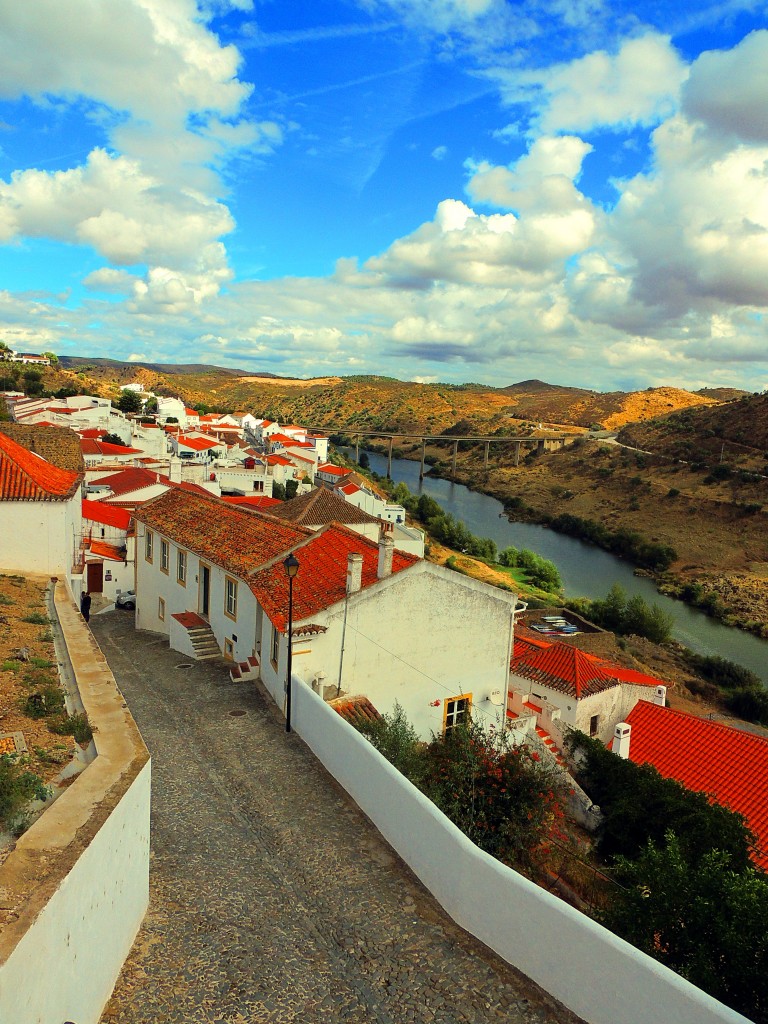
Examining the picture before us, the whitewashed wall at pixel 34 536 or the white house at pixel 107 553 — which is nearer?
the whitewashed wall at pixel 34 536

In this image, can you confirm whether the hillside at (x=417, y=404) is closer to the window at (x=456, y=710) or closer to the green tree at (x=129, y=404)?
the green tree at (x=129, y=404)

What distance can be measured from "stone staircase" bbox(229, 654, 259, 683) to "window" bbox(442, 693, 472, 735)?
363cm

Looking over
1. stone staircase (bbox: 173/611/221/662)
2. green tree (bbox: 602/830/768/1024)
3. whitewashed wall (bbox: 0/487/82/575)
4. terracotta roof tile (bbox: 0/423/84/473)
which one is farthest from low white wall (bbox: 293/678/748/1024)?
terracotta roof tile (bbox: 0/423/84/473)

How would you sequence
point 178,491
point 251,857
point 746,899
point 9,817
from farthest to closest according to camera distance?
point 178,491
point 251,857
point 746,899
point 9,817

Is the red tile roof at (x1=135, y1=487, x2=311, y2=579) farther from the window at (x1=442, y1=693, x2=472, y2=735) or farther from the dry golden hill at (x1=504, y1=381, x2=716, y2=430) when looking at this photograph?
the dry golden hill at (x1=504, y1=381, x2=716, y2=430)

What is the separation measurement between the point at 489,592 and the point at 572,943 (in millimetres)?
8030

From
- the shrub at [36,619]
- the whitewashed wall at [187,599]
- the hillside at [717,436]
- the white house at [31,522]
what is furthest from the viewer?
the hillside at [717,436]

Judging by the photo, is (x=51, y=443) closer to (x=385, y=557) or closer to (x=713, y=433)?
(x=385, y=557)

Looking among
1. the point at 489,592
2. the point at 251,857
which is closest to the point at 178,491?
the point at 489,592

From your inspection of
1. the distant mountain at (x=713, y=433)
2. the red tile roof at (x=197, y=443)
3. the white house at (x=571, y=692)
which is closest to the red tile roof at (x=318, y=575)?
the white house at (x=571, y=692)

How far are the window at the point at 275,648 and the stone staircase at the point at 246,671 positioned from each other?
87 centimetres

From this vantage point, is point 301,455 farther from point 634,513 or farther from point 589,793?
point 589,793

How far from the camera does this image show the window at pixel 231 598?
552 inches

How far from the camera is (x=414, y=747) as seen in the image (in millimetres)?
9898
